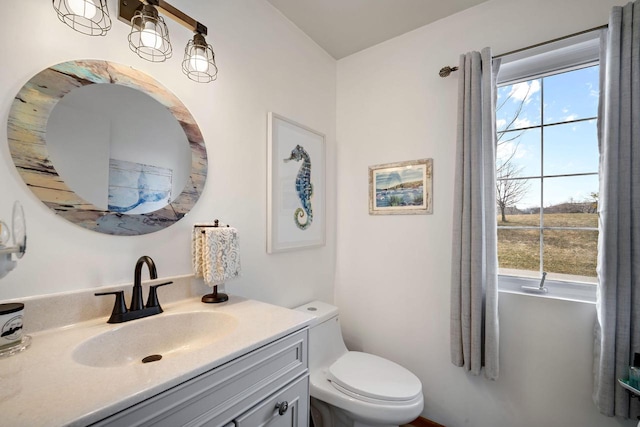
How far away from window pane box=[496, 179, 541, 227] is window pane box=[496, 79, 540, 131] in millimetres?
330

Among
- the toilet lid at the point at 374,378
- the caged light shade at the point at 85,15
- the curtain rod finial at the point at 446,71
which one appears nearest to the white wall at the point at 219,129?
the caged light shade at the point at 85,15

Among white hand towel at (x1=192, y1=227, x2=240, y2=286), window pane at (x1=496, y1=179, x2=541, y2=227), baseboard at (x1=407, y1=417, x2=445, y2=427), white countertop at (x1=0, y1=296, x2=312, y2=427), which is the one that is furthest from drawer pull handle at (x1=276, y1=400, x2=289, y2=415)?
window pane at (x1=496, y1=179, x2=541, y2=227)

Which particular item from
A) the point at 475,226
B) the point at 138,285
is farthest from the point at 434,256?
the point at 138,285

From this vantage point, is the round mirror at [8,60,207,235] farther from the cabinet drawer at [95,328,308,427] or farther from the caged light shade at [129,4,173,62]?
the cabinet drawer at [95,328,308,427]

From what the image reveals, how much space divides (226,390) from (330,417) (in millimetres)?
932

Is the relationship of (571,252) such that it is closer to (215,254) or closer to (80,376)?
(215,254)

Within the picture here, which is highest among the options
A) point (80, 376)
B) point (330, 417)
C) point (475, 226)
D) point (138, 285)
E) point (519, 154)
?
point (519, 154)

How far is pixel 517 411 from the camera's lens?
1.40 meters

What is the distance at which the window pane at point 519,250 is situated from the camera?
4.81 feet

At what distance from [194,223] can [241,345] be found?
0.64 meters

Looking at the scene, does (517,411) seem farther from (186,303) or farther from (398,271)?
(186,303)

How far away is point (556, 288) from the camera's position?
1.39m

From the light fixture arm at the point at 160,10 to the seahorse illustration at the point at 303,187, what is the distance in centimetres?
78

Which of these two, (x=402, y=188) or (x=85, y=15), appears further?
(x=402, y=188)
